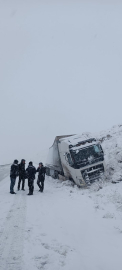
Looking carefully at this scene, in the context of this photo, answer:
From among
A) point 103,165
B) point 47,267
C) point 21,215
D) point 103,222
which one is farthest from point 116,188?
point 47,267

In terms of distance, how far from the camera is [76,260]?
450 cm

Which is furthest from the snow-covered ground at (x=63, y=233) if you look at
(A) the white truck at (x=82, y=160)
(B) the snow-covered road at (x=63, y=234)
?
(A) the white truck at (x=82, y=160)

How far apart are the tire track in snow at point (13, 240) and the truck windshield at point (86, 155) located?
18.8 feet

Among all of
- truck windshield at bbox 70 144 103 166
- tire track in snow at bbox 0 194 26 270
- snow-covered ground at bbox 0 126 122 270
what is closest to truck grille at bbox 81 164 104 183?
truck windshield at bbox 70 144 103 166

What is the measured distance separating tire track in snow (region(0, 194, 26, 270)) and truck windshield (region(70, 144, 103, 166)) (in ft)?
18.8

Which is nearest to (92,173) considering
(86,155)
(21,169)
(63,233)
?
(86,155)

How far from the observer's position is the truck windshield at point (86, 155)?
13422mm

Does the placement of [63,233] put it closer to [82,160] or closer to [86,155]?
[82,160]

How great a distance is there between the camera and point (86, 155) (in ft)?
44.9

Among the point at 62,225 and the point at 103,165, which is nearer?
the point at 62,225

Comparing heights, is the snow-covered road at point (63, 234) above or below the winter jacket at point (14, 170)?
below

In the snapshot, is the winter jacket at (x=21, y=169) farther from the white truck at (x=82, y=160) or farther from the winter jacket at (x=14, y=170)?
the white truck at (x=82, y=160)

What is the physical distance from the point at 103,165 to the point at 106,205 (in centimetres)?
553

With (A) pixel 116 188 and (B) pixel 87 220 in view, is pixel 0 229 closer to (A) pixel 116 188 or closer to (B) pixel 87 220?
(B) pixel 87 220
